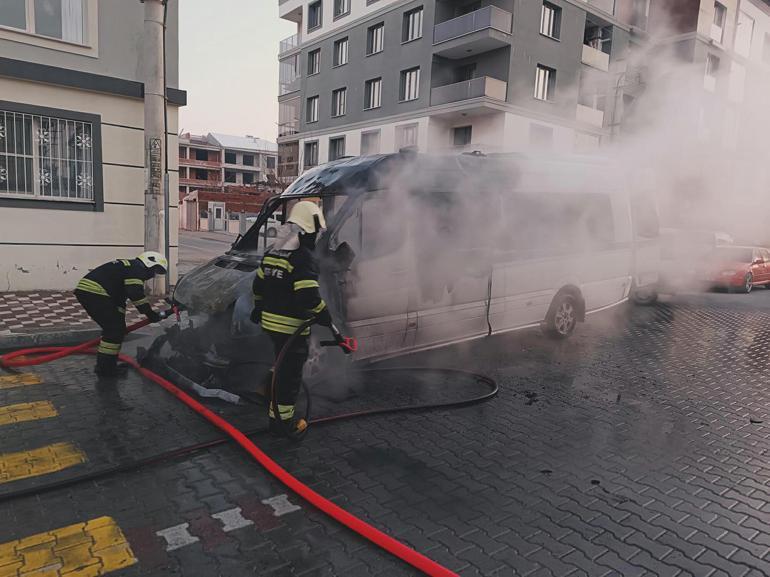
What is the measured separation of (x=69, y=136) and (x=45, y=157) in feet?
1.84

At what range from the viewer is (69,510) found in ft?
9.73

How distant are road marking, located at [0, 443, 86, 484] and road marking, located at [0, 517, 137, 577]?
2.69 feet

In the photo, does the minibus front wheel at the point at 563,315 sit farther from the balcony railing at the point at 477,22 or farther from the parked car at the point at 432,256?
the balcony railing at the point at 477,22

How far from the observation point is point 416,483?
343 cm

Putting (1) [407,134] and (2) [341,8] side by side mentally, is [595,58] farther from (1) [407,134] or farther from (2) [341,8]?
(2) [341,8]

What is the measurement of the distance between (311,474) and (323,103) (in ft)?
95.8

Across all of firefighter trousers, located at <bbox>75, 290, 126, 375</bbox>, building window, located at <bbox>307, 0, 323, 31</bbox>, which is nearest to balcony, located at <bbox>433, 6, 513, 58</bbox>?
building window, located at <bbox>307, 0, 323, 31</bbox>

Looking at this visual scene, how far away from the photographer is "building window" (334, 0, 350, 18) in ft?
92.0

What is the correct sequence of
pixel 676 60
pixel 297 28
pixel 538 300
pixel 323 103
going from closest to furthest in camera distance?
pixel 538 300, pixel 676 60, pixel 323 103, pixel 297 28

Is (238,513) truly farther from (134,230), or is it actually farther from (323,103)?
(323,103)

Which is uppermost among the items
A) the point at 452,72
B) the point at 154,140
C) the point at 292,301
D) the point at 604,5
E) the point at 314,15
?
the point at 314,15

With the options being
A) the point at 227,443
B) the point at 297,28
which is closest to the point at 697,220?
the point at 227,443

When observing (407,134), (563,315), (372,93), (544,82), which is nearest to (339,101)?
(372,93)

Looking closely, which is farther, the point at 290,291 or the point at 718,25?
the point at 718,25
